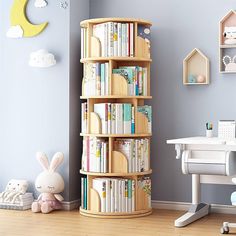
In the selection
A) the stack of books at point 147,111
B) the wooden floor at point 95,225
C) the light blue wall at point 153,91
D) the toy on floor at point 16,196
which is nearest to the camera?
the wooden floor at point 95,225

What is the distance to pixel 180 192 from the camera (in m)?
4.86

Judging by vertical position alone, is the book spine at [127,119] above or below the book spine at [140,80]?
below

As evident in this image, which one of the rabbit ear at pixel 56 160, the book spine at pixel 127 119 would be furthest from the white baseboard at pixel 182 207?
the rabbit ear at pixel 56 160

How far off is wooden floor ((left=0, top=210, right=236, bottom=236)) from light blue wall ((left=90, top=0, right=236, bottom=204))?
29cm

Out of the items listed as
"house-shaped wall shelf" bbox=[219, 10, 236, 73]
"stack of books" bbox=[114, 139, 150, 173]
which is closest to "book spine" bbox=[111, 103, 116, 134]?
"stack of books" bbox=[114, 139, 150, 173]

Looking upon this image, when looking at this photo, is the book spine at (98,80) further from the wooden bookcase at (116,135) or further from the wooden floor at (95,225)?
the wooden floor at (95,225)

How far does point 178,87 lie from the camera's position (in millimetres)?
4840

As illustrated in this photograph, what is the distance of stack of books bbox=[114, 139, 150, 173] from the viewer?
4.56 metres

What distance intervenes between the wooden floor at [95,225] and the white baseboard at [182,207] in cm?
10

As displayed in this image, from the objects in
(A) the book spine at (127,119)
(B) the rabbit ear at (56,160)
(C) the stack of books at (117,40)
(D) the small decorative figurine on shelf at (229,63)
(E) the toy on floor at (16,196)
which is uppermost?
(C) the stack of books at (117,40)

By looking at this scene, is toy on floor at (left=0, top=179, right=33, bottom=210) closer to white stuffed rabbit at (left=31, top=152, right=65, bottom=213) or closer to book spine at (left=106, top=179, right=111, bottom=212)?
white stuffed rabbit at (left=31, top=152, right=65, bottom=213)

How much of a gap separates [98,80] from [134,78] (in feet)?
0.92

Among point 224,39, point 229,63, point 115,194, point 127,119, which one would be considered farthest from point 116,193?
point 224,39

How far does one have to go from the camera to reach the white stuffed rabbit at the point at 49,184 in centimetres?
475
